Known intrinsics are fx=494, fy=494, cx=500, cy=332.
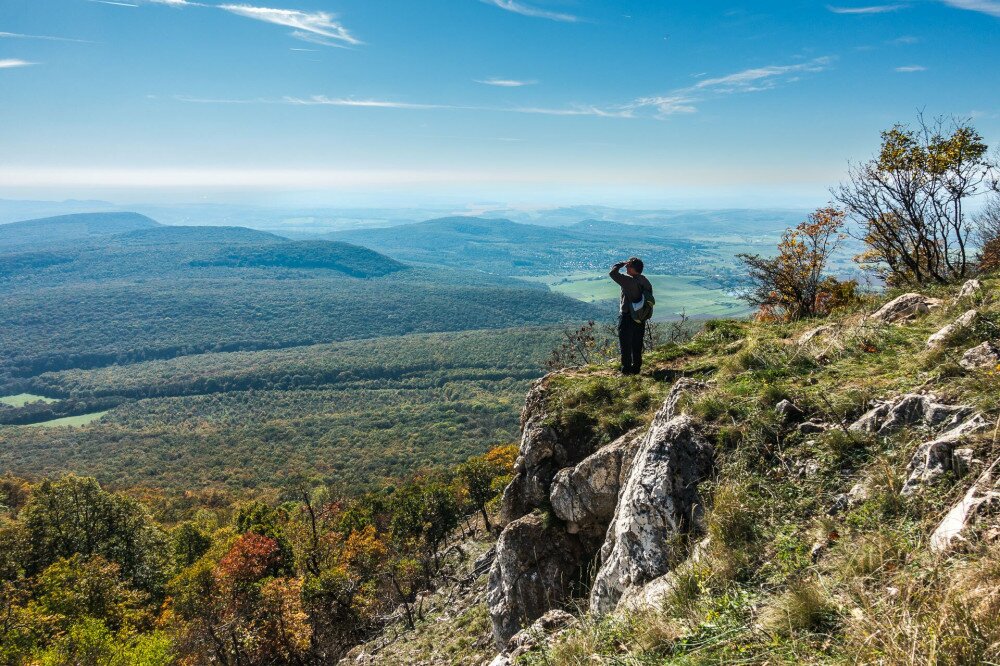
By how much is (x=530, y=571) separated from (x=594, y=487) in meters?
2.04

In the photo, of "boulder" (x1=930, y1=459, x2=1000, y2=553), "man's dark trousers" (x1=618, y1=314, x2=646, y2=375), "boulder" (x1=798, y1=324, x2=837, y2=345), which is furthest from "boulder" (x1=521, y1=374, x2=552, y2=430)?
"boulder" (x1=930, y1=459, x2=1000, y2=553)

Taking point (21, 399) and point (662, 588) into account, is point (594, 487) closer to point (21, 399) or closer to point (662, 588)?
point (662, 588)

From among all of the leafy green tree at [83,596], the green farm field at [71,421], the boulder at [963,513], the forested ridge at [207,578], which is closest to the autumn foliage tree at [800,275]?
the boulder at [963,513]

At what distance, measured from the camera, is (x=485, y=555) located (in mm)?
20109

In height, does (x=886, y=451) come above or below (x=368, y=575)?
above

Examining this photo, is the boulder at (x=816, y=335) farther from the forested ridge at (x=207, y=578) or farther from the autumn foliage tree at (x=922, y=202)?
the forested ridge at (x=207, y=578)

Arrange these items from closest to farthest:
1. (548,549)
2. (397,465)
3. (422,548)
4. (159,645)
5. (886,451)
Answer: (886,451) → (548,549) → (159,645) → (422,548) → (397,465)

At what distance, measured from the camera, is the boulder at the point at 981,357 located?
15.4 ft

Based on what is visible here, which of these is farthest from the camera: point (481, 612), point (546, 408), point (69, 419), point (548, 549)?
point (69, 419)

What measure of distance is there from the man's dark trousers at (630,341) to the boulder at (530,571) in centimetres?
348

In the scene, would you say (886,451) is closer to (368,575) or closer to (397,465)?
(368,575)

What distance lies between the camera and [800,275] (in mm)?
16500

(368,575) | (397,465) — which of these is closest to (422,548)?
(368,575)

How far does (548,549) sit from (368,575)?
67.4ft
